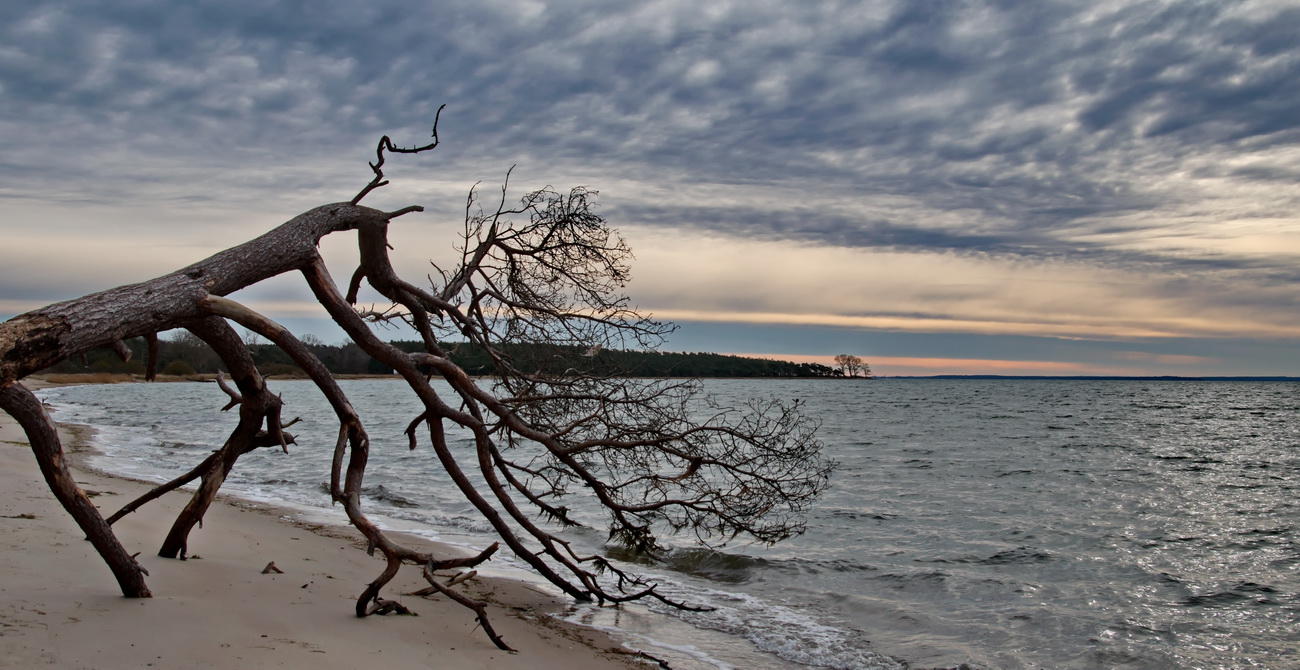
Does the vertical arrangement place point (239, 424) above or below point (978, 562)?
above

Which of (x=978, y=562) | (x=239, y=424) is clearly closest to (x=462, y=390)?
(x=239, y=424)

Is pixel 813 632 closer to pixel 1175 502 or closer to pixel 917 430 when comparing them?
pixel 1175 502

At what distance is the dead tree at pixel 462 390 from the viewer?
5391 millimetres

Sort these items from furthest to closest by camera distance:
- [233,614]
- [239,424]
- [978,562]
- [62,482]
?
[978,562], [239,424], [233,614], [62,482]

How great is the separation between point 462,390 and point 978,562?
8392mm

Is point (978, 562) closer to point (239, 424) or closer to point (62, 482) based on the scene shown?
point (239, 424)

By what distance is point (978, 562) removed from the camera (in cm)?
1191

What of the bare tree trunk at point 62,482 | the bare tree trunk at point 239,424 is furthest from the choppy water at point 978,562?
the bare tree trunk at point 62,482

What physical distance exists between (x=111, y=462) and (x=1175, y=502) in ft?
81.2

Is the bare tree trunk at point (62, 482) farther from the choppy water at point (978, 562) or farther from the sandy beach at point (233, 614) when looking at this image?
the choppy water at point (978, 562)

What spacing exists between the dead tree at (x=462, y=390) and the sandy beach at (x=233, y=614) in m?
0.33

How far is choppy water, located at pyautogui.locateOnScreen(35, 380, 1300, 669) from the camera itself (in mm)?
8062

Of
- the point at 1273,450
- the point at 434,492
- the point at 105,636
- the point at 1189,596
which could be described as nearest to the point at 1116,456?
the point at 1273,450

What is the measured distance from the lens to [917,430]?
42094 millimetres
